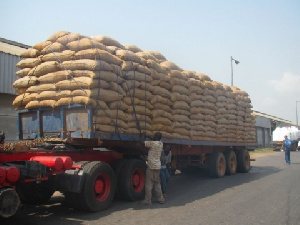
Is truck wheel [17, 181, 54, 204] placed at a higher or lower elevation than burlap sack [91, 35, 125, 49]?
lower

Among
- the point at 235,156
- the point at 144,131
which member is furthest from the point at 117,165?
the point at 235,156

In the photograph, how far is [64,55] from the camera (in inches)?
283

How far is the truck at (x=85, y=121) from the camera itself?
5.96 meters

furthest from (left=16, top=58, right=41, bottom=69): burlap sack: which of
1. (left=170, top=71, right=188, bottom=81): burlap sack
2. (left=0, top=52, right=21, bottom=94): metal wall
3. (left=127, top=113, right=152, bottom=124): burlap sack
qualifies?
(left=0, top=52, right=21, bottom=94): metal wall

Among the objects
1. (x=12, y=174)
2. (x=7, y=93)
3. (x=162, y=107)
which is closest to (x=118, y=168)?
(x=162, y=107)

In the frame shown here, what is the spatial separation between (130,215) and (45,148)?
214 cm

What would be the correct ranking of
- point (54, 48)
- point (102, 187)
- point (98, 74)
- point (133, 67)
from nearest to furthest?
point (102, 187)
point (98, 74)
point (54, 48)
point (133, 67)

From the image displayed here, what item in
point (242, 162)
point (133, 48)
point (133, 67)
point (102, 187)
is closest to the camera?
point (102, 187)

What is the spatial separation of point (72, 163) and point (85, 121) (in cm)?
100

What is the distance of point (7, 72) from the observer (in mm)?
14188

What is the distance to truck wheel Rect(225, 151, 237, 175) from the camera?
13.7 meters

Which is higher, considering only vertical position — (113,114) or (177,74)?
(177,74)

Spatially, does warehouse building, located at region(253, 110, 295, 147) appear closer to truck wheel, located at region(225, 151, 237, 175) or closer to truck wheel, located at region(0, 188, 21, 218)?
truck wheel, located at region(225, 151, 237, 175)

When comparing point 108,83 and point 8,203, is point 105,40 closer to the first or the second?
point 108,83
